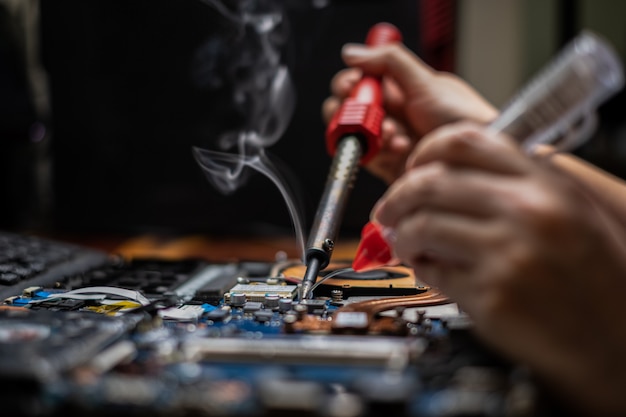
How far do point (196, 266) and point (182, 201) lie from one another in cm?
47

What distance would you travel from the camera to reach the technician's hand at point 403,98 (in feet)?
3.50

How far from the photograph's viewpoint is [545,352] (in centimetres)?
39

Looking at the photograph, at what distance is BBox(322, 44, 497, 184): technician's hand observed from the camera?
1.07 metres

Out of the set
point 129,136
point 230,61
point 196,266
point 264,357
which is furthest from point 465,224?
point 129,136

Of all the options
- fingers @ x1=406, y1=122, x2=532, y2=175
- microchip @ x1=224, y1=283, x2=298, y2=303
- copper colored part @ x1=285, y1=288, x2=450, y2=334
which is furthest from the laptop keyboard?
fingers @ x1=406, y1=122, x2=532, y2=175

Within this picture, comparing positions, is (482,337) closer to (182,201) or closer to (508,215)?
(508,215)

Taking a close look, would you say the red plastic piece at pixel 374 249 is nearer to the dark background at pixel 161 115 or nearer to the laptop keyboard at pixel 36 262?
the laptop keyboard at pixel 36 262

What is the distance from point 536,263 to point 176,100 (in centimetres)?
94

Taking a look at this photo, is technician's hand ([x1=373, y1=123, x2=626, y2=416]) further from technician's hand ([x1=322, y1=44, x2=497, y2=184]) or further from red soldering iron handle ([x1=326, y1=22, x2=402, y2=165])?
technician's hand ([x1=322, y1=44, x2=497, y2=184])

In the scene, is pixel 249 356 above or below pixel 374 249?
below

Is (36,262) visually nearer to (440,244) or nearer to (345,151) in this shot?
(345,151)

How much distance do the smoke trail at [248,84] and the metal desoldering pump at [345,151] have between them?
0.52ft

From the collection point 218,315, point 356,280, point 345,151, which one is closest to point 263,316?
point 218,315

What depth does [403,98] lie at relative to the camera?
113cm
